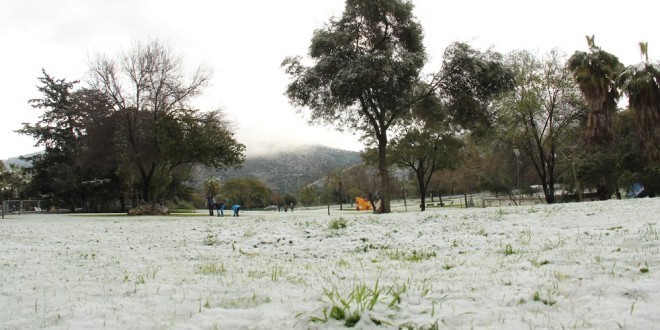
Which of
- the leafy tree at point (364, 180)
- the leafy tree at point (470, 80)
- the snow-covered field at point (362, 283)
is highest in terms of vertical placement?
the leafy tree at point (470, 80)

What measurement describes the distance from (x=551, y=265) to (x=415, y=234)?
167 inches

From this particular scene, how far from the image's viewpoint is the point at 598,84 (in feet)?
86.4

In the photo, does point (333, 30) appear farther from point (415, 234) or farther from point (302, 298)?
point (302, 298)

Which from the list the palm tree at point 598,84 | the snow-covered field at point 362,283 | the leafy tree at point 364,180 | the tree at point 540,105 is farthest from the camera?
the leafy tree at point 364,180

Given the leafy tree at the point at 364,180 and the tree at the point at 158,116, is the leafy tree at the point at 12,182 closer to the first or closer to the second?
the tree at the point at 158,116

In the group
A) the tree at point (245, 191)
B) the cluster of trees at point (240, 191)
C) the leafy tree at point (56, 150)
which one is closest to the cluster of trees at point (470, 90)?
the leafy tree at point (56, 150)

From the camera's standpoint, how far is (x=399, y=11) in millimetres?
24469

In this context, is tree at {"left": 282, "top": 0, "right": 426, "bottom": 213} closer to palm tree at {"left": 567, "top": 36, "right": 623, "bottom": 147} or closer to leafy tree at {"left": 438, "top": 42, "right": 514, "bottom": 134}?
leafy tree at {"left": 438, "top": 42, "right": 514, "bottom": 134}

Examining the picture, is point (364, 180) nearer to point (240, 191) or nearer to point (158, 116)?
point (240, 191)

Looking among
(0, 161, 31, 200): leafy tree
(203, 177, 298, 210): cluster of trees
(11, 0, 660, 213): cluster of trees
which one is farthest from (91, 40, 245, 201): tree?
(203, 177, 298, 210): cluster of trees

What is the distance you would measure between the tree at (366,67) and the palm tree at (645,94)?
39.2 ft

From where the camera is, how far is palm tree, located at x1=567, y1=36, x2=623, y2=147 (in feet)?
86.2

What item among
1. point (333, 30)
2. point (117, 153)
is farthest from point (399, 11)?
point (117, 153)

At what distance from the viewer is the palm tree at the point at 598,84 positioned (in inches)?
1035
